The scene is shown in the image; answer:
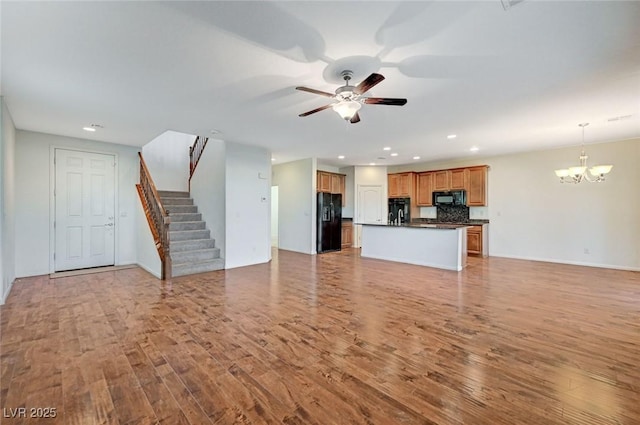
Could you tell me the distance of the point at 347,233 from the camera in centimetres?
950

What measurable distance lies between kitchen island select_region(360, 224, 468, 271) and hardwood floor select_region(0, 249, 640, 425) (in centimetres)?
134

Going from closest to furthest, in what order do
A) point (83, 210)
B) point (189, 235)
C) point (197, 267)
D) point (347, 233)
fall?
point (197, 267) < point (83, 210) < point (189, 235) < point (347, 233)

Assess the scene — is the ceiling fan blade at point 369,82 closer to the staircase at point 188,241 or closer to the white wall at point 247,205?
the white wall at point 247,205

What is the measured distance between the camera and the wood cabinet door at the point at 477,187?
7570 millimetres

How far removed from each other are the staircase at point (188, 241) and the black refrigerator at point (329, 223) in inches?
120

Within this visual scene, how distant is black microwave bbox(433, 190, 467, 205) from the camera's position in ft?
26.5

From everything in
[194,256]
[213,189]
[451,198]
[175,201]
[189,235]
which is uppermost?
[213,189]

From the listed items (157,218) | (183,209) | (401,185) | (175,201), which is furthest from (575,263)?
(175,201)

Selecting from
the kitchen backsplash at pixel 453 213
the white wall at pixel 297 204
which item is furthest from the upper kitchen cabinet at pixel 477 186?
the white wall at pixel 297 204

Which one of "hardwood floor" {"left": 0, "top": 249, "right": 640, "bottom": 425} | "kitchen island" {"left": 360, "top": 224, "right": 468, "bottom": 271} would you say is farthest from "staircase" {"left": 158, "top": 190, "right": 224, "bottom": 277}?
"kitchen island" {"left": 360, "top": 224, "right": 468, "bottom": 271}

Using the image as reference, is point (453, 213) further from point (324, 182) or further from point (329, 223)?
point (324, 182)

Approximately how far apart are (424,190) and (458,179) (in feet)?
3.46

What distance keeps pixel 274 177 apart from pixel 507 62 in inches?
288

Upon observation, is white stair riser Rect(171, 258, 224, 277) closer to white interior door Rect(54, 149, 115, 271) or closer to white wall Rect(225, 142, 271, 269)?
white wall Rect(225, 142, 271, 269)
